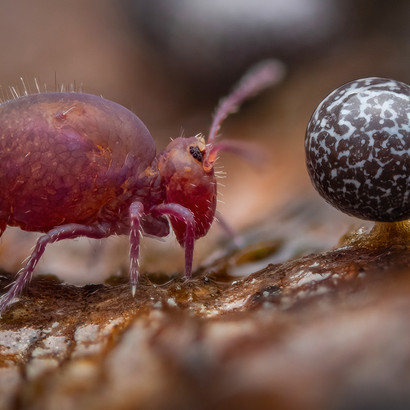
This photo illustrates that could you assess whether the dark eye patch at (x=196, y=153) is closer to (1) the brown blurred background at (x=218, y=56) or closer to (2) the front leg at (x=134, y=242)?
(2) the front leg at (x=134, y=242)

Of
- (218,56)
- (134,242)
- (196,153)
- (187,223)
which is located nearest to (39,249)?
(134,242)

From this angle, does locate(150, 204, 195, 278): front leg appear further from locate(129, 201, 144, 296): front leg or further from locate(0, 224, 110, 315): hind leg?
locate(0, 224, 110, 315): hind leg

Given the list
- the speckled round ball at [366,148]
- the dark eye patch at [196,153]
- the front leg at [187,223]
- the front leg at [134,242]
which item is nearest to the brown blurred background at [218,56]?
the dark eye patch at [196,153]

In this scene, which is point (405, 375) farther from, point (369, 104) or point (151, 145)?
point (151, 145)

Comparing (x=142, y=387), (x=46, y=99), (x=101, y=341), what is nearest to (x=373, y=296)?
(x=142, y=387)

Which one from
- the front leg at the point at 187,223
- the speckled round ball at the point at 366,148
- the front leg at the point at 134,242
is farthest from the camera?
the front leg at the point at 187,223

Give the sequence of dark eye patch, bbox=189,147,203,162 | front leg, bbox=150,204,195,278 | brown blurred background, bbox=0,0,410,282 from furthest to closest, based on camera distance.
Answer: brown blurred background, bbox=0,0,410,282 → dark eye patch, bbox=189,147,203,162 → front leg, bbox=150,204,195,278

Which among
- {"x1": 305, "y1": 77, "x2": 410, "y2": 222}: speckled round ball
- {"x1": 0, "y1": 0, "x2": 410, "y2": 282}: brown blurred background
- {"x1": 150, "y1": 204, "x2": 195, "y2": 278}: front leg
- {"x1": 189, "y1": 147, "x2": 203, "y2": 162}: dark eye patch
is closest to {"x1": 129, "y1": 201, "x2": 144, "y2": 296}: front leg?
{"x1": 150, "y1": 204, "x2": 195, "y2": 278}: front leg
